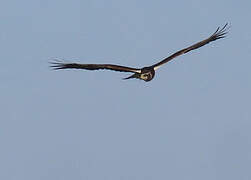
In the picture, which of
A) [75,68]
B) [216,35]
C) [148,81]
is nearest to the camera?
[148,81]

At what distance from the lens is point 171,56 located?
43.2 metres

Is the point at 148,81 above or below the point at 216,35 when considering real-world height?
below

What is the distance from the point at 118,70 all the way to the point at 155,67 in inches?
92.8

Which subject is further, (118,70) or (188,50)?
(188,50)

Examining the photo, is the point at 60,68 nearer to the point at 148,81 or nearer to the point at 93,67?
the point at 93,67

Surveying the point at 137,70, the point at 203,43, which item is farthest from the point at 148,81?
the point at 203,43

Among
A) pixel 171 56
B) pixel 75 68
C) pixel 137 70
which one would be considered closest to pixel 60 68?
pixel 75 68

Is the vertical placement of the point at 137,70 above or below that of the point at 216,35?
below

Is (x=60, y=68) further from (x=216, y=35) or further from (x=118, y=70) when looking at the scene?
(x=216, y=35)

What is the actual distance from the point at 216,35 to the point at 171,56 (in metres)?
3.88

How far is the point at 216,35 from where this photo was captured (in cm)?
4497

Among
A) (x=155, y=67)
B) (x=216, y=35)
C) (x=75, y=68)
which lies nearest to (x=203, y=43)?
(x=216, y=35)

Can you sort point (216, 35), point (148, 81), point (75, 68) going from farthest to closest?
point (216, 35) < point (75, 68) < point (148, 81)

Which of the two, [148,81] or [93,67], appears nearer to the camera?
[148,81]
